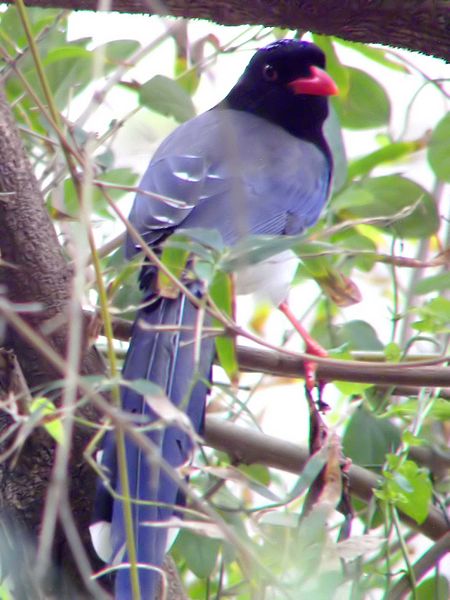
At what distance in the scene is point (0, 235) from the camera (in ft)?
5.85

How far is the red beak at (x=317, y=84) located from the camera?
9.07ft

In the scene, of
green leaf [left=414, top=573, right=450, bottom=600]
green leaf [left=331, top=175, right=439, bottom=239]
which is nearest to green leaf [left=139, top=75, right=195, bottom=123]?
green leaf [left=331, top=175, right=439, bottom=239]

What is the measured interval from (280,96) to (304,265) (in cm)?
139

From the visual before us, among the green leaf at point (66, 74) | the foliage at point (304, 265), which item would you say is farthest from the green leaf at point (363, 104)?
the green leaf at point (66, 74)

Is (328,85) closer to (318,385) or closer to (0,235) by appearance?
(318,385)

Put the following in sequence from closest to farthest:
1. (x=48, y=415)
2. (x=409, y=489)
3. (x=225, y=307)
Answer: (x=48, y=415) → (x=225, y=307) → (x=409, y=489)

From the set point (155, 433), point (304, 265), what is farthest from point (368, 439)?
point (155, 433)

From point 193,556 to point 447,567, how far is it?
810 millimetres

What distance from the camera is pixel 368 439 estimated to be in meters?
2.30

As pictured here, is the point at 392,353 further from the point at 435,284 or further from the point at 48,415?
the point at 48,415

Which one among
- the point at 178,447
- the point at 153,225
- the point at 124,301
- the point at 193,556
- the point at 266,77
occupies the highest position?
the point at 266,77

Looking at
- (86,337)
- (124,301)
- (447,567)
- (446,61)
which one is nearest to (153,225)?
(124,301)

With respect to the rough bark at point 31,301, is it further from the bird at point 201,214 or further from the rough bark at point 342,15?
the rough bark at point 342,15

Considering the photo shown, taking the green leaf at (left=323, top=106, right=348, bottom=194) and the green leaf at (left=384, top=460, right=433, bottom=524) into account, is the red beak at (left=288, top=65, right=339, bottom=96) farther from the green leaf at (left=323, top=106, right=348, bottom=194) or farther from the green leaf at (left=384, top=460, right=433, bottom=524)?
the green leaf at (left=384, top=460, right=433, bottom=524)
